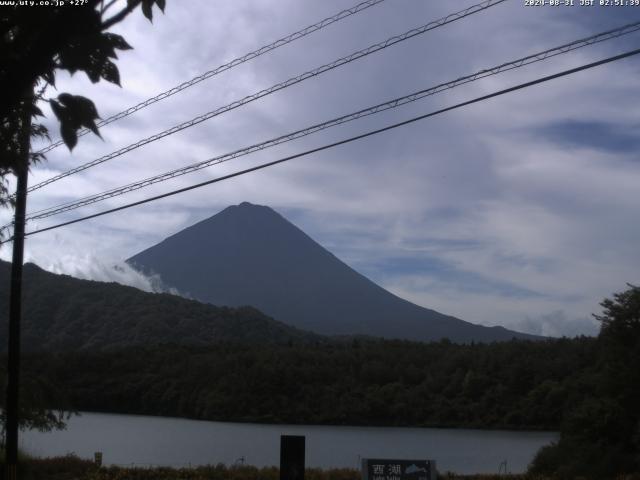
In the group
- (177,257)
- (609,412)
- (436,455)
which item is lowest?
(436,455)

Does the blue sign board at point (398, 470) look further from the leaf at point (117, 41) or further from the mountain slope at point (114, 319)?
the mountain slope at point (114, 319)

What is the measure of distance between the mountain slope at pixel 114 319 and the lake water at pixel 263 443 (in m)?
15.5

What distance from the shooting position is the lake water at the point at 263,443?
32.7 m

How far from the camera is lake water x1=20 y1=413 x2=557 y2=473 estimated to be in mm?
32719

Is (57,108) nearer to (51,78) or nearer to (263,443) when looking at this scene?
(51,78)

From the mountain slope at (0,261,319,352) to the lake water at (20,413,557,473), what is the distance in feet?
50.8

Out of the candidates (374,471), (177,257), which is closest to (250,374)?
(374,471)

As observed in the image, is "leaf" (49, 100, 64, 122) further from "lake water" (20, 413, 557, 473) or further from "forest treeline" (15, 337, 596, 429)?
"forest treeline" (15, 337, 596, 429)

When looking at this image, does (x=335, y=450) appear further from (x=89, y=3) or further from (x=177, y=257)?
(x=177, y=257)

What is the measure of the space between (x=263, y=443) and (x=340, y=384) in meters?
17.6

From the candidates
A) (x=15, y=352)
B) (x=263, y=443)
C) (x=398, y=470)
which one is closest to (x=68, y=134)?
(x=398, y=470)

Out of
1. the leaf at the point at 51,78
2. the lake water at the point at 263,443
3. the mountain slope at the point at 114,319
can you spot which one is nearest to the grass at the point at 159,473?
the lake water at the point at 263,443

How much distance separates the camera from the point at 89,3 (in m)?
3.24

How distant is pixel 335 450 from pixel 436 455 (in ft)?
15.2
